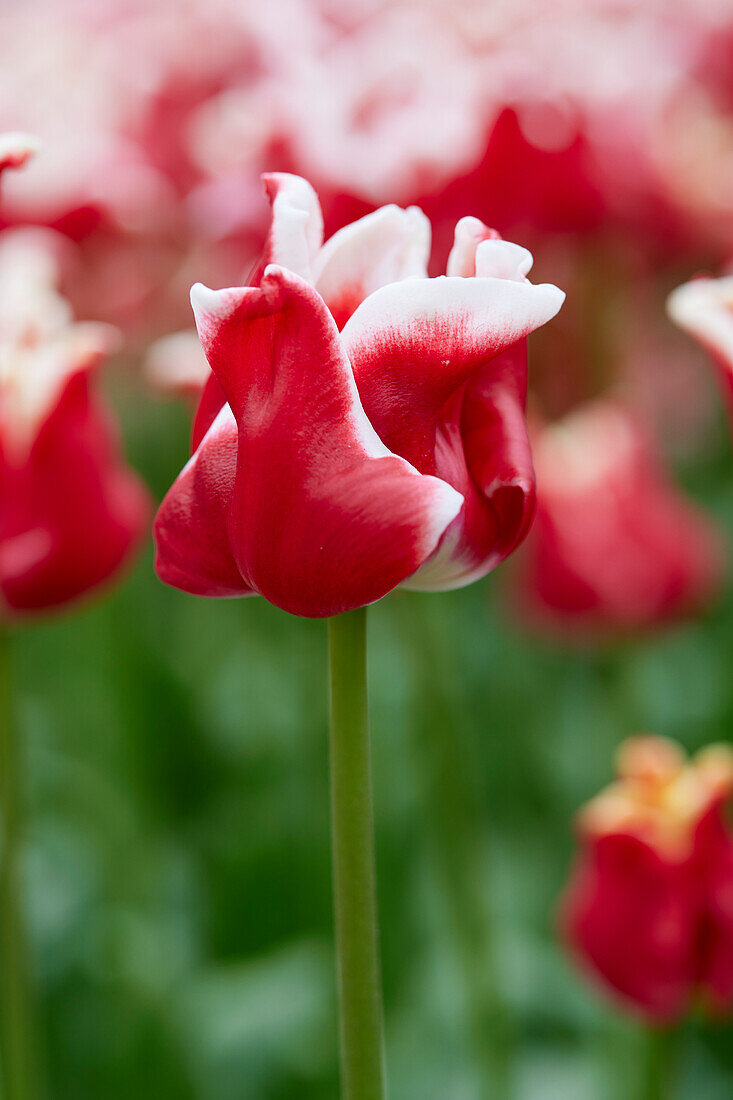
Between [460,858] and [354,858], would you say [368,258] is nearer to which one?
[354,858]

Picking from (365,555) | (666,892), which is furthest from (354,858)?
(666,892)

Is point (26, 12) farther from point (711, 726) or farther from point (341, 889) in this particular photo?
point (341, 889)

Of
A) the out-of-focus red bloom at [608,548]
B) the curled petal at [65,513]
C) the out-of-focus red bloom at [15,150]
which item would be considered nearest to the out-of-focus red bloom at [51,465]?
the curled petal at [65,513]

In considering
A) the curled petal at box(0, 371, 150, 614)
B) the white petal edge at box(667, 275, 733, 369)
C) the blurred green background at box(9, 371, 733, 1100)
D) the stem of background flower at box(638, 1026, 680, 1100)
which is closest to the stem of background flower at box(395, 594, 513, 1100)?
the blurred green background at box(9, 371, 733, 1100)

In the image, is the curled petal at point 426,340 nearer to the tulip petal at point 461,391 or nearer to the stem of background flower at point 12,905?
the tulip petal at point 461,391

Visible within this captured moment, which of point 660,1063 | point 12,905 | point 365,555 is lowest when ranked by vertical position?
point 660,1063
